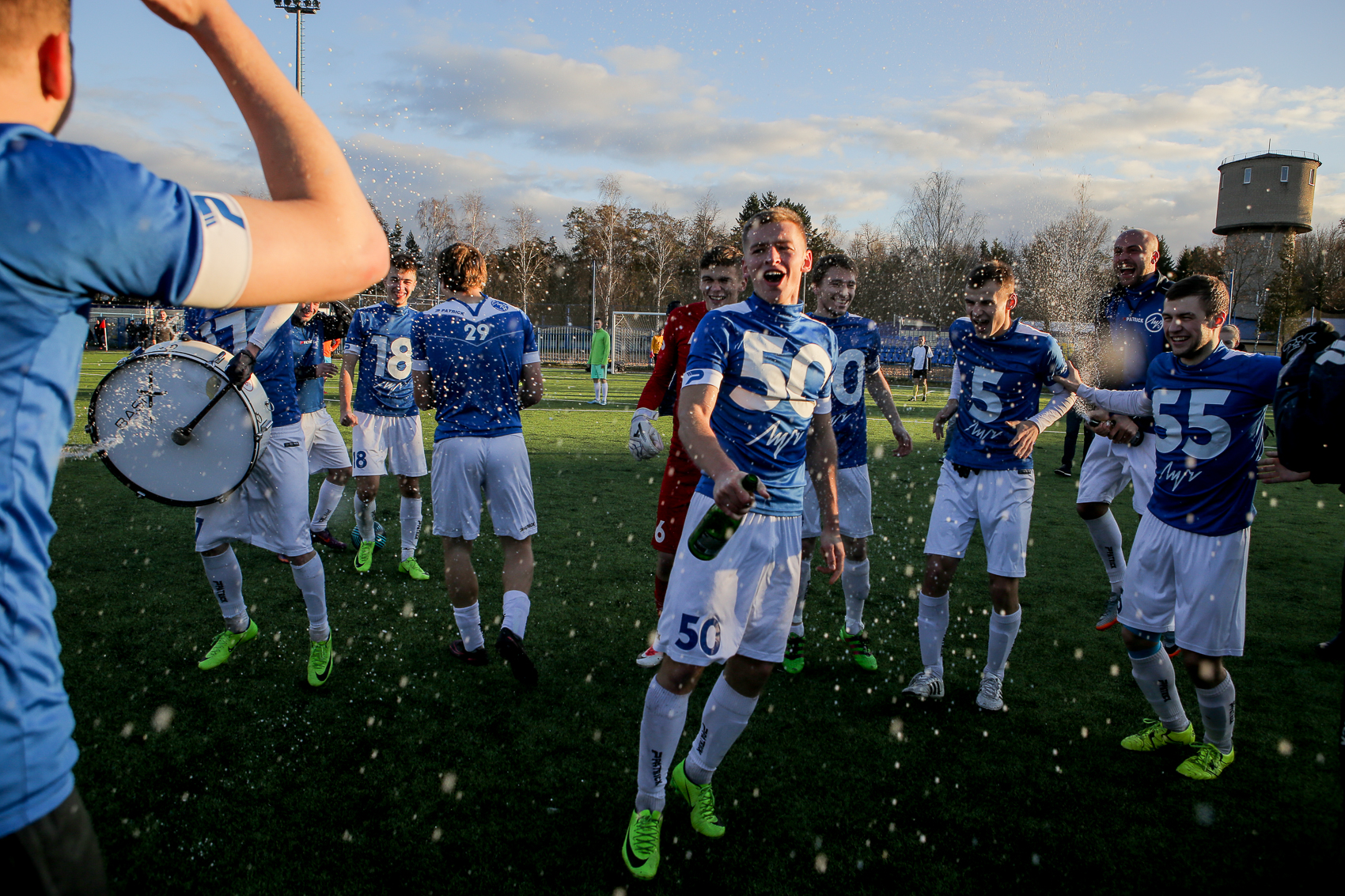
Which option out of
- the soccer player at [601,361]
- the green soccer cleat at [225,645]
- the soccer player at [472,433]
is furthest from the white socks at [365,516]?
the soccer player at [601,361]

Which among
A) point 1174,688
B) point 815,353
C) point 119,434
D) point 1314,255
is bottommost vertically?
point 1174,688

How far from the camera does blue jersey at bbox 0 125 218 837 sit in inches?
33.0

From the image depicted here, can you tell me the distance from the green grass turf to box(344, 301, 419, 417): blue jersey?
1652mm

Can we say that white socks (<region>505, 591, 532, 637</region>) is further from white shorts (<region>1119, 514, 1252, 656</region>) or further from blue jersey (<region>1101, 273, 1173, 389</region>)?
blue jersey (<region>1101, 273, 1173, 389</region>)

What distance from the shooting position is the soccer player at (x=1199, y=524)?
3412mm

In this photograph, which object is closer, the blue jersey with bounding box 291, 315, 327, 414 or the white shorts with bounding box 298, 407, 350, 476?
the blue jersey with bounding box 291, 315, 327, 414

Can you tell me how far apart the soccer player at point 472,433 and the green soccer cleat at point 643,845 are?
1.82 metres

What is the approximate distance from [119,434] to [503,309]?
2.18 metres

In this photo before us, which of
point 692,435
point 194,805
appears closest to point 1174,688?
point 692,435

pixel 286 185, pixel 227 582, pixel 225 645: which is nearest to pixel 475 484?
pixel 227 582

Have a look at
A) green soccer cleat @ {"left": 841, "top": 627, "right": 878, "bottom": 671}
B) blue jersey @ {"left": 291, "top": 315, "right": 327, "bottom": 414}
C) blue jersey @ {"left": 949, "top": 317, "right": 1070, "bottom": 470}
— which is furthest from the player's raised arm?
blue jersey @ {"left": 291, "top": 315, "right": 327, "bottom": 414}

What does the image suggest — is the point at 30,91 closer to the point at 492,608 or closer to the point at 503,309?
the point at 503,309

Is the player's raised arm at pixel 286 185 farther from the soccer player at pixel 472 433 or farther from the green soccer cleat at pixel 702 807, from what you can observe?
the soccer player at pixel 472 433

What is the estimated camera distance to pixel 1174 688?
3.69 meters
